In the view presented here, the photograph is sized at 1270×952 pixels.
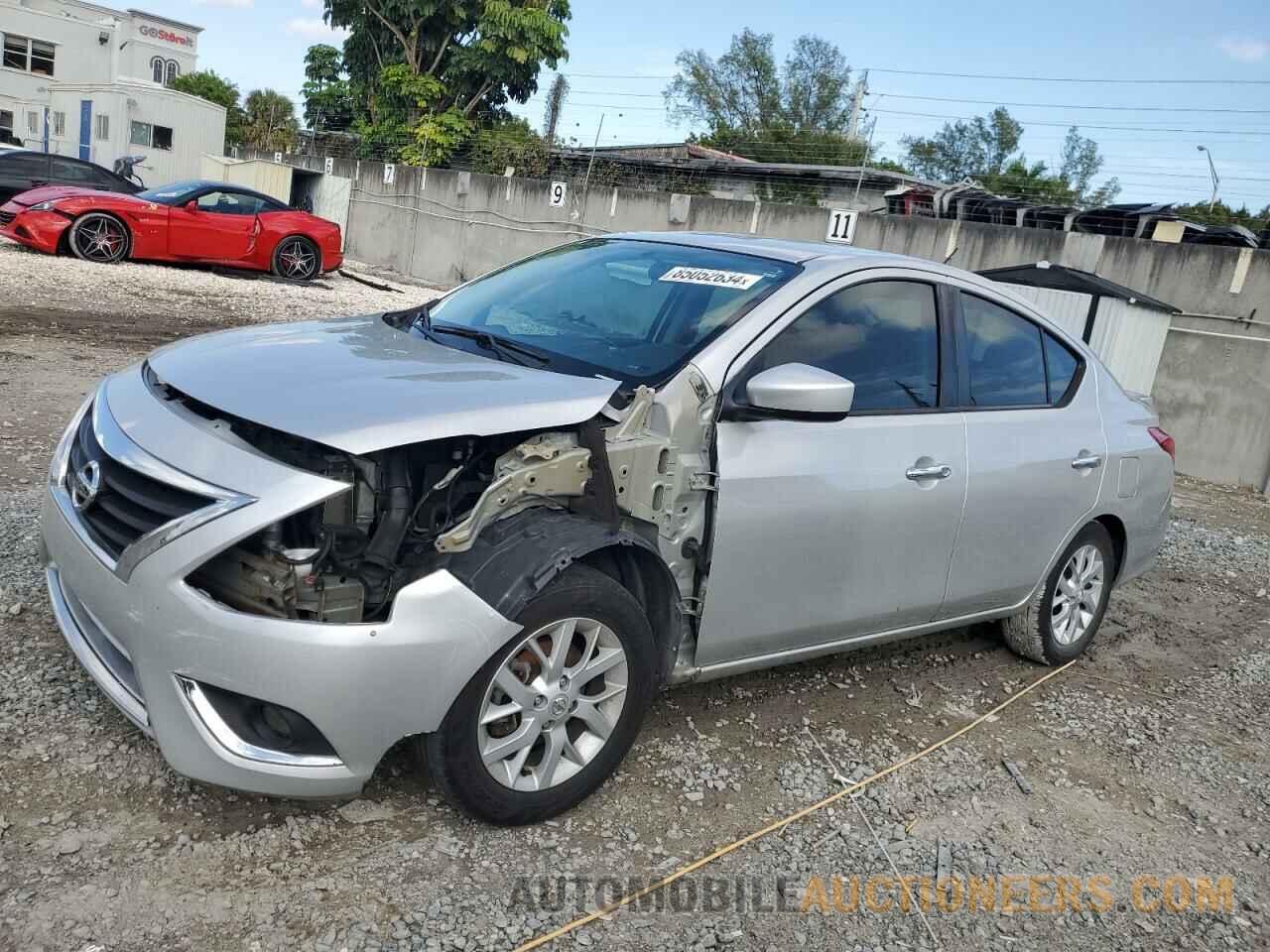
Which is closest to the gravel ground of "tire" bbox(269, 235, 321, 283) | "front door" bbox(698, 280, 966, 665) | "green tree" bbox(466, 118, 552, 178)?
"front door" bbox(698, 280, 966, 665)

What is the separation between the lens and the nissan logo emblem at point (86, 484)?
284 centimetres

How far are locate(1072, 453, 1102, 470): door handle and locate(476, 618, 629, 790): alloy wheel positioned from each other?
7.93ft

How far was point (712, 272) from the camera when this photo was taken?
3.71m

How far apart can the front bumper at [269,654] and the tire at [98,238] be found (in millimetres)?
12569

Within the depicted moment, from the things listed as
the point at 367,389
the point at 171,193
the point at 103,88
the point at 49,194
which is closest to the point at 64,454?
the point at 367,389

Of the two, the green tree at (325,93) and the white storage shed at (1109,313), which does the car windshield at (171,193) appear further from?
the green tree at (325,93)

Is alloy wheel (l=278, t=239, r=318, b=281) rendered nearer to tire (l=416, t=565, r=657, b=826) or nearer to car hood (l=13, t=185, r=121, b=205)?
car hood (l=13, t=185, r=121, b=205)

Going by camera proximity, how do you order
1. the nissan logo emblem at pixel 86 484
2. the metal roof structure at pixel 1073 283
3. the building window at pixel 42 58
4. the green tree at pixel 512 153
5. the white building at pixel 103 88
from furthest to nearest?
1. the building window at pixel 42 58
2. the white building at pixel 103 88
3. the green tree at pixel 512 153
4. the metal roof structure at pixel 1073 283
5. the nissan logo emblem at pixel 86 484

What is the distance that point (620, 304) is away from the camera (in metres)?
3.74

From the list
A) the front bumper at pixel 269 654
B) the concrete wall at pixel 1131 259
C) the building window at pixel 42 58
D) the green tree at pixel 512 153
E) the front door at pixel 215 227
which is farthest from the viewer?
the building window at pixel 42 58

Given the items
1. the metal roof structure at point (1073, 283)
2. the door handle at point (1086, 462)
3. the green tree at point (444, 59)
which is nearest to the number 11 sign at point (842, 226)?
the metal roof structure at point (1073, 283)

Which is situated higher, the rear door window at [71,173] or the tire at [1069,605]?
the rear door window at [71,173]

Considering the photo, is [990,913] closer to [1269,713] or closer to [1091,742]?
[1091,742]

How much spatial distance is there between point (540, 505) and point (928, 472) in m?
1.52
